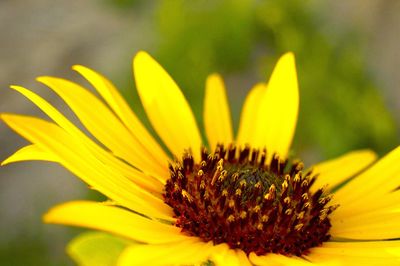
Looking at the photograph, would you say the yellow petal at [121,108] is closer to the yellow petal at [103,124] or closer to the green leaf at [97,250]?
the yellow petal at [103,124]

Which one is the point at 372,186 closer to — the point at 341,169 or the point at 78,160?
the point at 341,169

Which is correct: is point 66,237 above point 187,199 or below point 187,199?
above

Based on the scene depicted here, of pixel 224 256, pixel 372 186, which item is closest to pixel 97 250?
pixel 224 256

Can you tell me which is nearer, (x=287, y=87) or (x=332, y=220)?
(x=332, y=220)

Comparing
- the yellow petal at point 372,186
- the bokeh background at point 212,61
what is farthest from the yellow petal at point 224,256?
the bokeh background at point 212,61

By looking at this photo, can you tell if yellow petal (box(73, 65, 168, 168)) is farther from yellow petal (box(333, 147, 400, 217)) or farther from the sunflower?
yellow petal (box(333, 147, 400, 217))

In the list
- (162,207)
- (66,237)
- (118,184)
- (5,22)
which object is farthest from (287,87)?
(5,22)

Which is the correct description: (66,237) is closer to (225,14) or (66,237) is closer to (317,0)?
(225,14)

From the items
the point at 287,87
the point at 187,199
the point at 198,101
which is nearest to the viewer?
the point at 187,199
